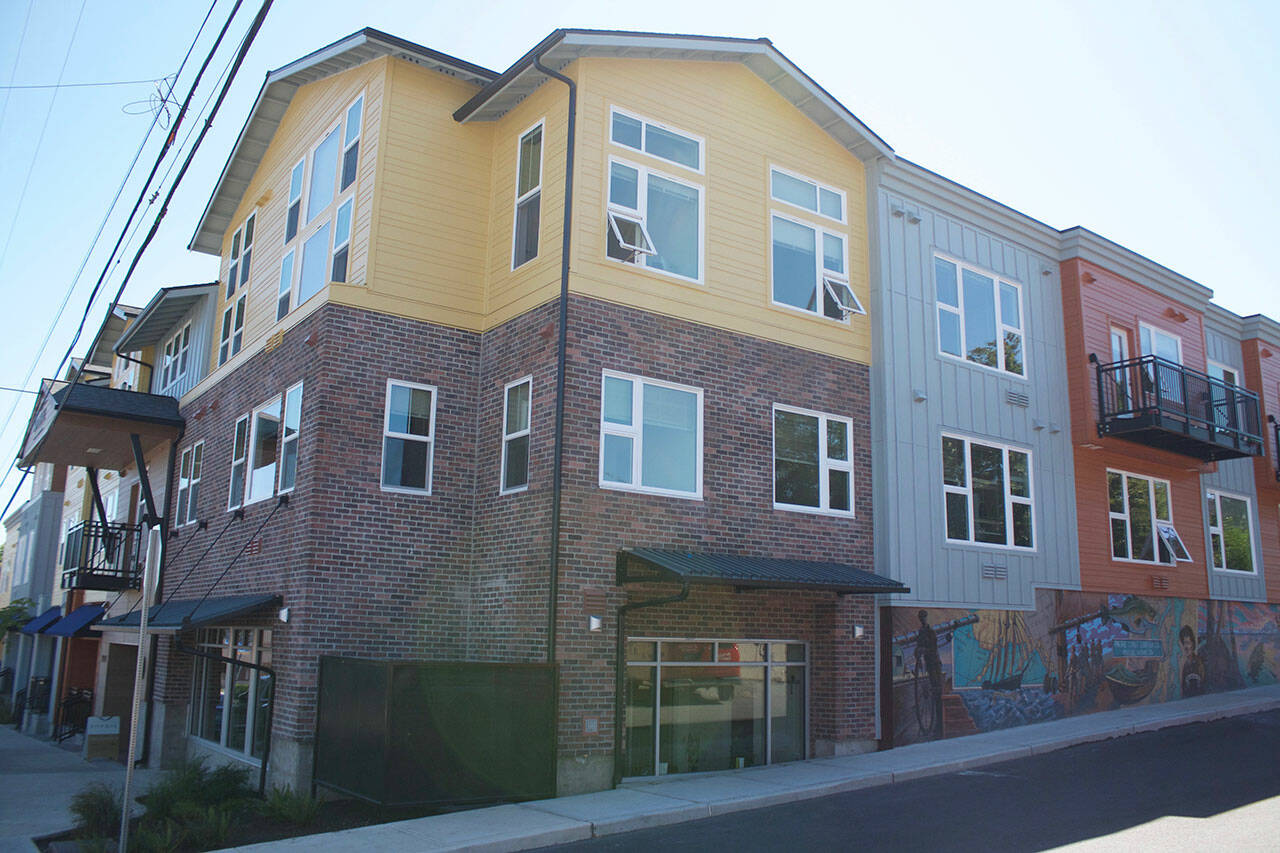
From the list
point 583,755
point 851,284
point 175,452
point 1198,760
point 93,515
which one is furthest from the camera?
point 93,515

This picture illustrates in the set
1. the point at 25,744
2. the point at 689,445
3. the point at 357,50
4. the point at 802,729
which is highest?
the point at 357,50

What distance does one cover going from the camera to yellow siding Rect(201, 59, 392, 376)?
14.2m

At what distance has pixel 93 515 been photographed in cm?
2652

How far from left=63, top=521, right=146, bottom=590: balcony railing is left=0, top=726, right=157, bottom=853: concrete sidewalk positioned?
3.39 metres

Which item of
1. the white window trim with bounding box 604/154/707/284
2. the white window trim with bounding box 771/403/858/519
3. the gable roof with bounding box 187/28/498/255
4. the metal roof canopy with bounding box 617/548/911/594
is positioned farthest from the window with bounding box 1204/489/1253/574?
the gable roof with bounding box 187/28/498/255

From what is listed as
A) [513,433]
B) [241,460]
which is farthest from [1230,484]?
[241,460]

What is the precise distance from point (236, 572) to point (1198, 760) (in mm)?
13892

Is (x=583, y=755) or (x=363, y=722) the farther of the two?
(x=583, y=755)

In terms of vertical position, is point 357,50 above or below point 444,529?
above

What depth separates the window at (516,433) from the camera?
1326cm

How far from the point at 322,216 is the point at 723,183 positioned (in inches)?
241

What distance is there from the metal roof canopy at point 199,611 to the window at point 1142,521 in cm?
1528

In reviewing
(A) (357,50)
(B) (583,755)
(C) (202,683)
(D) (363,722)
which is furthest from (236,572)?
(A) (357,50)

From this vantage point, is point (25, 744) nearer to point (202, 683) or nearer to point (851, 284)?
point (202, 683)
